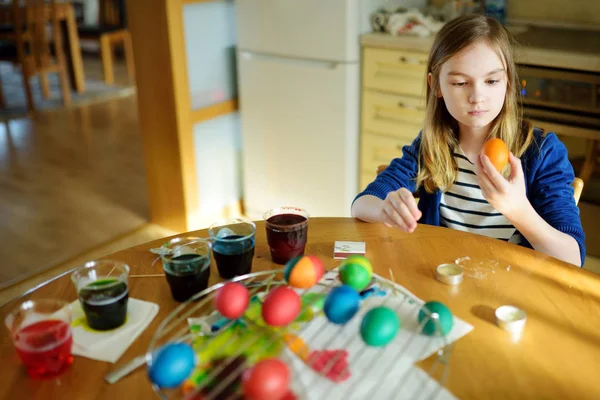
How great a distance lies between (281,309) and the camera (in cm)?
93

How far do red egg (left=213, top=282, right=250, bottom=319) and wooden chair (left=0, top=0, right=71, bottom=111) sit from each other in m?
4.45

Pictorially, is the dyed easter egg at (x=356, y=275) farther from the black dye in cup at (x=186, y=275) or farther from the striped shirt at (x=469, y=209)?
the striped shirt at (x=469, y=209)

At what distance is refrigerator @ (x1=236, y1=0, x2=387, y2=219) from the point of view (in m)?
2.61

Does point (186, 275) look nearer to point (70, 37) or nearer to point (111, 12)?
point (70, 37)

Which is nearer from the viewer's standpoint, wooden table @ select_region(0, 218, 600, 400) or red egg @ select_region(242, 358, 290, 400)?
red egg @ select_region(242, 358, 290, 400)

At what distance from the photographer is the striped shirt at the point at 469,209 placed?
1.50 m

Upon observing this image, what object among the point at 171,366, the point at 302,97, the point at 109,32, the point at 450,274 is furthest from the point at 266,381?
the point at 109,32

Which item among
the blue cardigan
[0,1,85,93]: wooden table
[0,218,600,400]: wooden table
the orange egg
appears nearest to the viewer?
[0,218,600,400]: wooden table

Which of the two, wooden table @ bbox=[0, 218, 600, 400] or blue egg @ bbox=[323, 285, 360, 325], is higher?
blue egg @ bbox=[323, 285, 360, 325]

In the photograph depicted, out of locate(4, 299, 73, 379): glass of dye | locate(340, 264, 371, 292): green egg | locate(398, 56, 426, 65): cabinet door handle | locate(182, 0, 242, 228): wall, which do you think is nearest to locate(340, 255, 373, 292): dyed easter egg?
locate(340, 264, 371, 292): green egg

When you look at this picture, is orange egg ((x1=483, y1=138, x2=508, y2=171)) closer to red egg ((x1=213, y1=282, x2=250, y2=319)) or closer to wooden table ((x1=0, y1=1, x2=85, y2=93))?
red egg ((x1=213, y1=282, x2=250, y2=319))

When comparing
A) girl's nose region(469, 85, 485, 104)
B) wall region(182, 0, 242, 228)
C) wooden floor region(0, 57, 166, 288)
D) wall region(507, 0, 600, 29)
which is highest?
wall region(507, 0, 600, 29)

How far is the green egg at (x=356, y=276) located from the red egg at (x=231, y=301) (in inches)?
6.8

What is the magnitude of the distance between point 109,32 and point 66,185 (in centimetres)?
252
